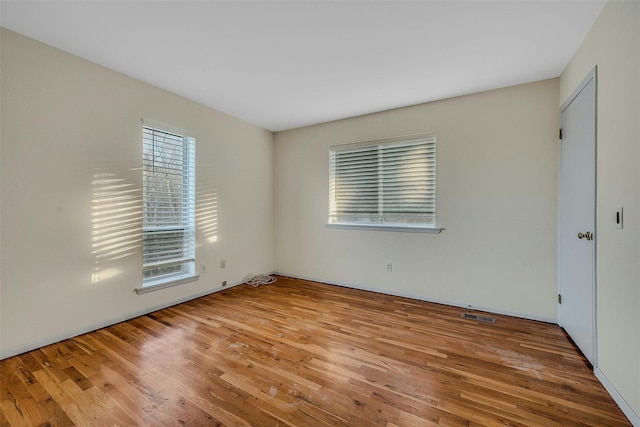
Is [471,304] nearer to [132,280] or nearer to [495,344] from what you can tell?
[495,344]

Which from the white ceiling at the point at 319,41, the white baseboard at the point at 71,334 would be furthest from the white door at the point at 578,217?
the white baseboard at the point at 71,334

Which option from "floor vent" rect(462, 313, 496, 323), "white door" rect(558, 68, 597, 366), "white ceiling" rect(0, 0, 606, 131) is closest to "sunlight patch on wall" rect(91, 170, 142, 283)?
"white ceiling" rect(0, 0, 606, 131)

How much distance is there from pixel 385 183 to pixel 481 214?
125cm

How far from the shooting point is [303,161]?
4.54 meters

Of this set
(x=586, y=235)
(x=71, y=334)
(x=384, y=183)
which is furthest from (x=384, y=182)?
(x=71, y=334)

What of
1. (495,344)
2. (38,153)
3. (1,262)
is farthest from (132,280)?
(495,344)

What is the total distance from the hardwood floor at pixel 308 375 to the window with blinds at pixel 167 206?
2.03 feet

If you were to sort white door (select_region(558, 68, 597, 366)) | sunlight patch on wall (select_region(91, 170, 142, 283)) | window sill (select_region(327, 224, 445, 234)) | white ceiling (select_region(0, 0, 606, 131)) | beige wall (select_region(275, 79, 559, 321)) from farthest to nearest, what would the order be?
window sill (select_region(327, 224, 445, 234)), beige wall (select_region(275, 79, 559, 321)), sunlight patch on wall (select_region(91, 170, 142, 283)), white door (select_region(558, 68, 597, 366)), white ceiling (select_region(0, 0, 606, 131))

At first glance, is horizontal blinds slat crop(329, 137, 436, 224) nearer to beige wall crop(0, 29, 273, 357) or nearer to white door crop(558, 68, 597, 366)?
white door crop(558, 68, 597, 366)

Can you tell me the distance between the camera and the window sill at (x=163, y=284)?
9.87ft

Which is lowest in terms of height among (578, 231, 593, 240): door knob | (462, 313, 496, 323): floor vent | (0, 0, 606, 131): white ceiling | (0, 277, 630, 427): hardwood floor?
(0, 277, 630, 427): hardwood floor

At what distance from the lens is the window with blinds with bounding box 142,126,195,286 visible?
3098 mm

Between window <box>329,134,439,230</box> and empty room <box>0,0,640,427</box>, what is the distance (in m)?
0.03

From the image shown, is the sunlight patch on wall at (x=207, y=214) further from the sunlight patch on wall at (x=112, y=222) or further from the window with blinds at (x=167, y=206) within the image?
the sunlight patch on wall at (x=112, y=222)
